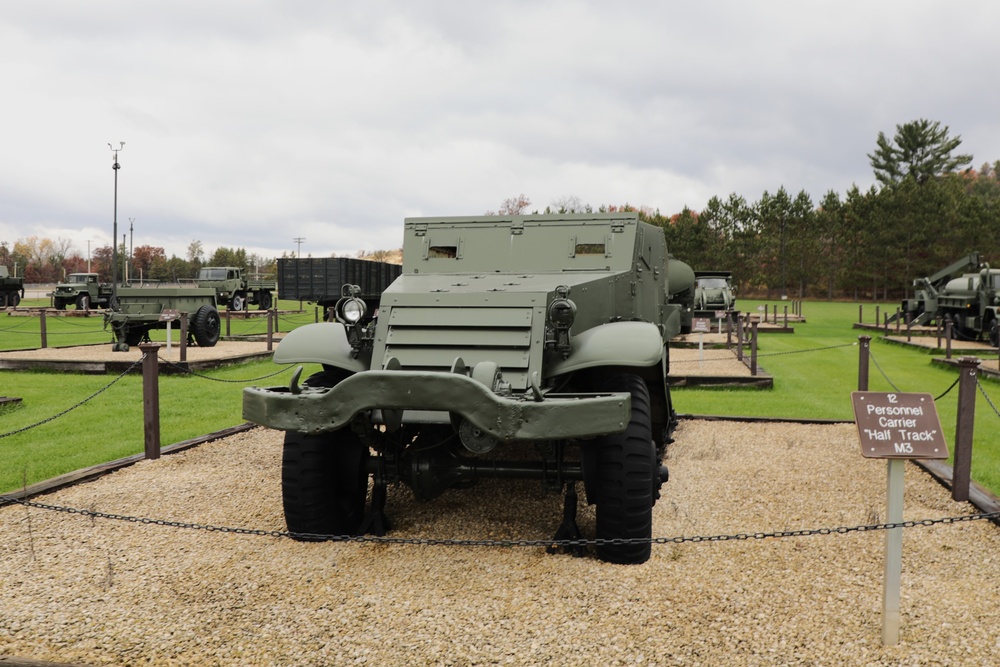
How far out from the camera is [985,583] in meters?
3.81

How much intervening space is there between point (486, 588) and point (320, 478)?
115 centimetres

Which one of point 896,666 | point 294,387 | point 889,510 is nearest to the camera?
point 896,666

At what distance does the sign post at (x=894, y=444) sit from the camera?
3.19 meters

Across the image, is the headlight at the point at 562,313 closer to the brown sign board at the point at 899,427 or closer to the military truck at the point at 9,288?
Result: the brown sign board at the point at 899,427

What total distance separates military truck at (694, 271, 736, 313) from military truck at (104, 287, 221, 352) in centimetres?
1238

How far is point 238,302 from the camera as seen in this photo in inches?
1151

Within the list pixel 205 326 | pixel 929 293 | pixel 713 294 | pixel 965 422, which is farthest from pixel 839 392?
pixel 929 293

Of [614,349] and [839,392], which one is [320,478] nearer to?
[614,349]

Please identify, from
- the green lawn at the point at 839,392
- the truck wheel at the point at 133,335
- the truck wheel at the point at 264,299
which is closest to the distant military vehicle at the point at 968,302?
the green lawn at the point at 839,392

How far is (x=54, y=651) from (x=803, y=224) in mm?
52852

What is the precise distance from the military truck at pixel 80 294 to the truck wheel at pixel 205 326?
14.0 metres

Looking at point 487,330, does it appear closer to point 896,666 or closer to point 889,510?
point 889,510

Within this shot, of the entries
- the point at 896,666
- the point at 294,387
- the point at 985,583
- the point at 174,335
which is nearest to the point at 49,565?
the point at 294,387

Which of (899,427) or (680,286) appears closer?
(899,427)
